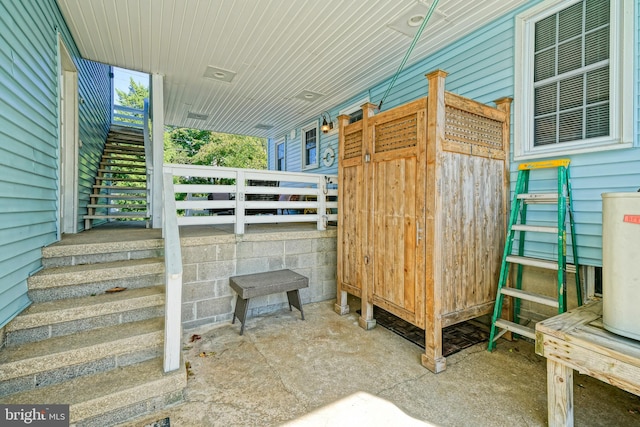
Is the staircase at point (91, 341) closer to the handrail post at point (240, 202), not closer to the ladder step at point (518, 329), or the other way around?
the handrail post at point (240, 202)

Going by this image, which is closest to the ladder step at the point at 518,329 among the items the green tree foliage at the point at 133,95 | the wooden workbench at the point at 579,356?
the wooden workbench at the point at 579,356

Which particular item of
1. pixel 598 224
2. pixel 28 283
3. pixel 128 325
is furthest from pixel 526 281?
pixel 28 283

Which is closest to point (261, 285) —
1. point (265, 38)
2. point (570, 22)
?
point (265, 38)

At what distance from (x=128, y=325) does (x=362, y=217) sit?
2.50 metres

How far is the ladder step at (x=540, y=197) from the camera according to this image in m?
2.62

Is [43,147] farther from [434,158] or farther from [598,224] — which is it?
[598,224]

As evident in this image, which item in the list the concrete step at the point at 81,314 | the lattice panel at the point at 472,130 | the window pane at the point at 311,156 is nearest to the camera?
the concrete step at the point at 81,314

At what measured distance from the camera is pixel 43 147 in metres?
2.65

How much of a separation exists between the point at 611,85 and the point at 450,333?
2.76 meters

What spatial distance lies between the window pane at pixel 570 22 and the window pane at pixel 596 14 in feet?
0.19

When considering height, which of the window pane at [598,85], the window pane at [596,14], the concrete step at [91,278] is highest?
the window pane at [596,14]

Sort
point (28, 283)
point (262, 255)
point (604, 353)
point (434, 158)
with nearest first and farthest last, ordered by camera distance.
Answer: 1. point (604, 353)
2. point (28, 283)
3. point (434, 158)
4. point (262, 255)

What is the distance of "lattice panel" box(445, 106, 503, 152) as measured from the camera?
8.56ft

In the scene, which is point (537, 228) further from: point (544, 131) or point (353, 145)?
point (353, 145)
